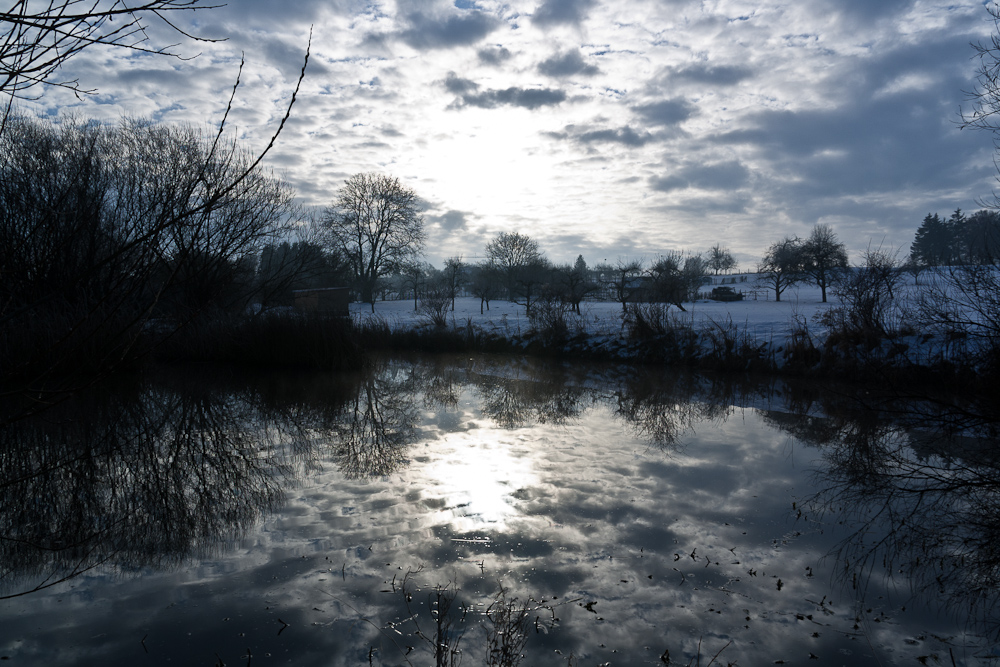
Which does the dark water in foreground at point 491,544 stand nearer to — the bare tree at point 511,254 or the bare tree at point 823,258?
the bare tree at point 823,258

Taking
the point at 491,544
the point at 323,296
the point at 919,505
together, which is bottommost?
the point at 919,505

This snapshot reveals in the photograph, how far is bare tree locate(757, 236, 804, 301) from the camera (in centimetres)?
3406

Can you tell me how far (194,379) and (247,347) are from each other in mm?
2240

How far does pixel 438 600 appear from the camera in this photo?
2.92 meters

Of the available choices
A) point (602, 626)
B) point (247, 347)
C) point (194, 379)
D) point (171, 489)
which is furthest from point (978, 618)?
point (247, 347)

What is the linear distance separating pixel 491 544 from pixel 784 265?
3721 cm

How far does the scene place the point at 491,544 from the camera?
12.1 feet

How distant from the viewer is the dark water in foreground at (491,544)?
271 cm

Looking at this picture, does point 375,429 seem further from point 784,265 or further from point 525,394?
point 784,265

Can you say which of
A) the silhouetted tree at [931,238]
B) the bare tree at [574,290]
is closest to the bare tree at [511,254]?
the bare tree at [574,290]

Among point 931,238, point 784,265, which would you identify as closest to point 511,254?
point 784,265

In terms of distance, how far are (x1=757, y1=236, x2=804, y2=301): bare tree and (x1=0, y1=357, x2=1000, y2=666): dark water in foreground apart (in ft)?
96.5

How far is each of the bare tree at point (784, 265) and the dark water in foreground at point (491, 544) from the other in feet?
96.5

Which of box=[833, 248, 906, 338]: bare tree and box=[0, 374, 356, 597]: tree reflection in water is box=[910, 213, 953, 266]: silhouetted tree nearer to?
box=[833, 248, 906, 338]: bare tree
